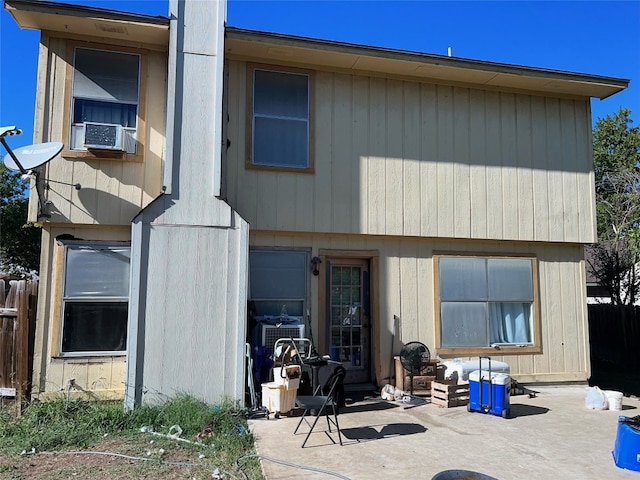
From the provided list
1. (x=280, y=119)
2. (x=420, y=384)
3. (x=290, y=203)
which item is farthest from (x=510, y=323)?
(x=280, y=119)

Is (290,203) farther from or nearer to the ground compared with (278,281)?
farther from the ground

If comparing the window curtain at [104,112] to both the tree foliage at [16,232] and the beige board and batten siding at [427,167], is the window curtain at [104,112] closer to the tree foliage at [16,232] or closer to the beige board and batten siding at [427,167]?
the beige board and batten siding at [427,167]

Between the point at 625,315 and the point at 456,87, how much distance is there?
7.80 m

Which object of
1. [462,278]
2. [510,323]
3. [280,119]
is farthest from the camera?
[510,323]

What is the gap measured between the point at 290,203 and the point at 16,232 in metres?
10.2

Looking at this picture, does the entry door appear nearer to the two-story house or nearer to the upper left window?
the two-story house

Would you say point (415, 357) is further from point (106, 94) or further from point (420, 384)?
point (106, 94)

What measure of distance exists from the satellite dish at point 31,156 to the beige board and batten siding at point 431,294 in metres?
2.73

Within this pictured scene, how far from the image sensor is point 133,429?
5.48 meters

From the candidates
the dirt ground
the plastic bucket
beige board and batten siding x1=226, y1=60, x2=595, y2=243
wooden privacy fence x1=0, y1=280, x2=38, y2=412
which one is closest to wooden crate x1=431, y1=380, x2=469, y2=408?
the plastic bucket

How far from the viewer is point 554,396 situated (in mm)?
7594

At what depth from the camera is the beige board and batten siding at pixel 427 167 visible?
740 cm

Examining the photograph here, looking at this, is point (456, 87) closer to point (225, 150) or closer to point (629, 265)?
point (225, 150)

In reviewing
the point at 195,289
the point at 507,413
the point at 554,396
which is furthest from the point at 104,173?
the point at 554,396
